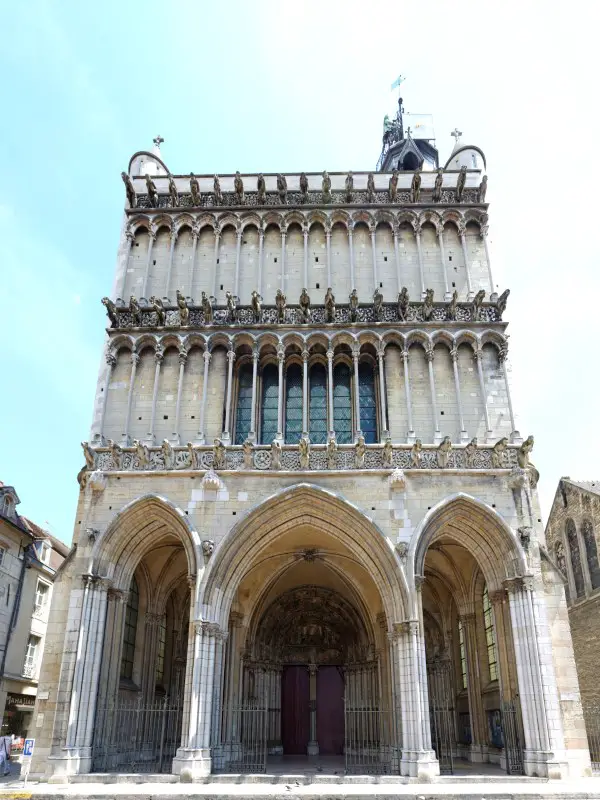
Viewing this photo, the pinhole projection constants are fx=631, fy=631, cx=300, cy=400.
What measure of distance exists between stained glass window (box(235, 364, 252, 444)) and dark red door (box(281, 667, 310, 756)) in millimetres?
8130

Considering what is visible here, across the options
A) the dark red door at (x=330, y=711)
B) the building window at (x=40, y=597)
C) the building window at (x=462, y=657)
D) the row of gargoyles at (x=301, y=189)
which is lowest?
the dark red door at (x=330, y=711)

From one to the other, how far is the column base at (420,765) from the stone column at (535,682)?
2.03 meters

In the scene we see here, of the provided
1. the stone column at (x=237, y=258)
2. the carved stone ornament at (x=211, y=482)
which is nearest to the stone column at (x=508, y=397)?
the carved stone ornament at (x=211, y=482)

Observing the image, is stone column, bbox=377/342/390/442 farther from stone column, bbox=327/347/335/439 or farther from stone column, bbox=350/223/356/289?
stone column, bbox=350/223/356/289

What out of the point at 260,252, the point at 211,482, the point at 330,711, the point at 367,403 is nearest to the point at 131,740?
the point at 211,482

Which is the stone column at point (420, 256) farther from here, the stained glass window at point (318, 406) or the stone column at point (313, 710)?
the stone column at point (313, 710)

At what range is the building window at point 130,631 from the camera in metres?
16.7

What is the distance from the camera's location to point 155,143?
22.5 metres

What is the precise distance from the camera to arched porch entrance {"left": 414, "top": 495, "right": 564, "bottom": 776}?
1378 centimetres

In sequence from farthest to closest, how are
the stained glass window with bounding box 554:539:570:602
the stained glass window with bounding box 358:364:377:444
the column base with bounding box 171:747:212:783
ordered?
the stained glass window with bounding box 554:539:570:602, the stained glass window with bounding box 358:364:377:444, the column base with bounding box 171:747:212:783

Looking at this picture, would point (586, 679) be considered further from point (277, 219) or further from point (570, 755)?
point (277, 219)

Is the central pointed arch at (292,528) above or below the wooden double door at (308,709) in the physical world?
above

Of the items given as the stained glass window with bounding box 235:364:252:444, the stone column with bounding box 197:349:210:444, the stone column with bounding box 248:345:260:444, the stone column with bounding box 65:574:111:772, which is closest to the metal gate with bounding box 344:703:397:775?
the stone column with bounding box 65:574:111:772

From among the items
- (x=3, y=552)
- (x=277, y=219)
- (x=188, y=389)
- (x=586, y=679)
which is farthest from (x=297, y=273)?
(x=586, y=679)
